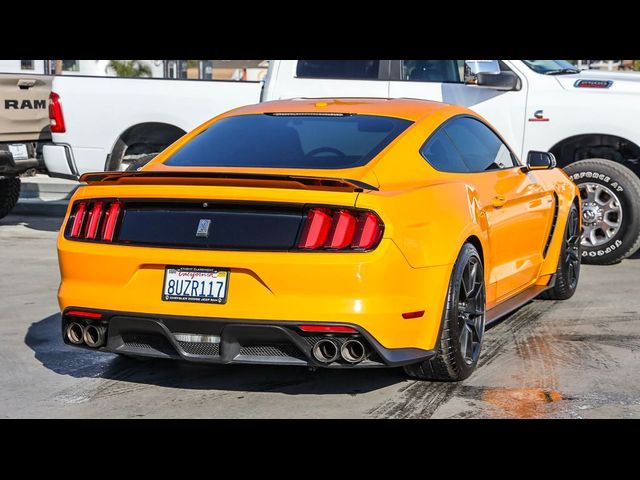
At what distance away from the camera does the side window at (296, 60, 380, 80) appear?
10797 millimetres

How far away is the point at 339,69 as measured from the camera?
10914 millimetres

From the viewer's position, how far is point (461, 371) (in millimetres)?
5742

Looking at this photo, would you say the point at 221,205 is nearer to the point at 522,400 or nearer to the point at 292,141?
the point at 292,141

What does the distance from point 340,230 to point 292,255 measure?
25cm

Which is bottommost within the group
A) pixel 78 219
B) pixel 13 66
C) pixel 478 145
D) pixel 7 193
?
pixel 13 66

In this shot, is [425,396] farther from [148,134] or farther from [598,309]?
[148,134]

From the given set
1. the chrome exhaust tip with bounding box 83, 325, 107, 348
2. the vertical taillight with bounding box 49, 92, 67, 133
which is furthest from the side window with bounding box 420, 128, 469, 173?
the vertical taillight with bounding box 49, 92, 67, 133

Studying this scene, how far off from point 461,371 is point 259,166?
151cm

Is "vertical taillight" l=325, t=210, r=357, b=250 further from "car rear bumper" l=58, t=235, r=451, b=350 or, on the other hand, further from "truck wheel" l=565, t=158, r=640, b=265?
"truck wheel" l=565, t=158, r=640, b=265

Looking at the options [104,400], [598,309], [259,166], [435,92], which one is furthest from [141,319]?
[435,92]

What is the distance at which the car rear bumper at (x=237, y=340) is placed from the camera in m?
5.04

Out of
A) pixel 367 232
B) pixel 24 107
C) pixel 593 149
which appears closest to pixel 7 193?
pixel 24 107
